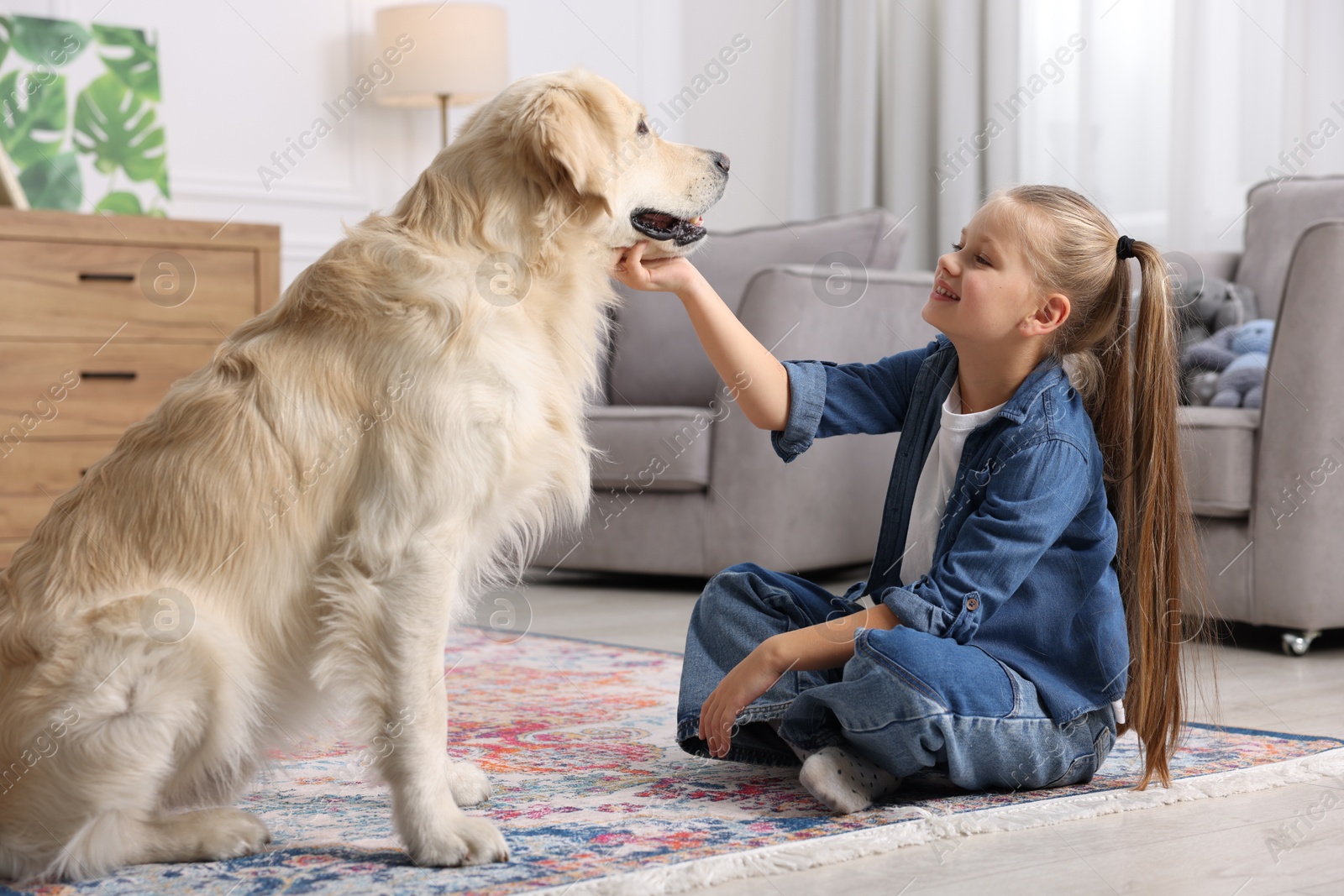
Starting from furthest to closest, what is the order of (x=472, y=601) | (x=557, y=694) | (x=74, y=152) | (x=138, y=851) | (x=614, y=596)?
1. (x=74, y=152)
2. (x=614, y=596)
3. (x=557, y=694)
4. (x=472, y=601)
5. (x=138, y=851)

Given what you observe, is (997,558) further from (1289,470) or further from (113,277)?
(113,277)

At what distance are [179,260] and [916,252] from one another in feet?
10.8

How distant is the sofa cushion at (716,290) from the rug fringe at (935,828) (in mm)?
2623

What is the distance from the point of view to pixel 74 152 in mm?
4527

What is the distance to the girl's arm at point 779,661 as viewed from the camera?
1630mm

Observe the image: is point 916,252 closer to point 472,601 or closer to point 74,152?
point 74,152

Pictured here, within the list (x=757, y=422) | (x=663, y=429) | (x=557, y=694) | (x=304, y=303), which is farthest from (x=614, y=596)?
(x=304, y=303)

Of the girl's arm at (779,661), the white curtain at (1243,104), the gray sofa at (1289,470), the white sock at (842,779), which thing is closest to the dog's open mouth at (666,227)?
the girl's arm at (779,661)

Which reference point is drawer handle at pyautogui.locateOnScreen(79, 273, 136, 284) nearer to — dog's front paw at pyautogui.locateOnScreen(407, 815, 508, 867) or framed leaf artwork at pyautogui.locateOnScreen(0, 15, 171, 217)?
→ framed leaf artwork at pyautogui.locateOnScreen(0, 15, 171, 217)

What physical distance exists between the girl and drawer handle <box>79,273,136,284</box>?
254cm

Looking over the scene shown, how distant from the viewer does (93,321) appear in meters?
3.73

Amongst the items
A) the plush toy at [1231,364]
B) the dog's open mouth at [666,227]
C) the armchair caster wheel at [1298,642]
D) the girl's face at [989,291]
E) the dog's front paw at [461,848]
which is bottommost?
the armchair caster wheel at [1298,642]

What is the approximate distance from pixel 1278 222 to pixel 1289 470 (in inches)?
51.6

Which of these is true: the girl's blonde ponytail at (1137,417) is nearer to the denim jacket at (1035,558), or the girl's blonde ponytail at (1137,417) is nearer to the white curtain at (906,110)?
the denim jacket at (1035,558)
